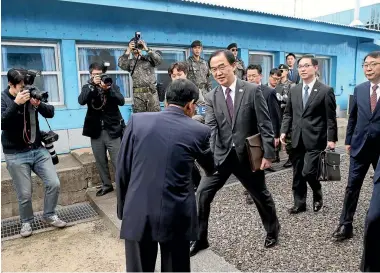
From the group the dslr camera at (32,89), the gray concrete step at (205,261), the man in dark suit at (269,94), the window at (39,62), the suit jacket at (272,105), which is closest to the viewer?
the gray concrete step at (205,261)

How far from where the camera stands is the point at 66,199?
4.86 metres

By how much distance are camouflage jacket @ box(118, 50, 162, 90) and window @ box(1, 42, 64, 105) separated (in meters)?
1.40

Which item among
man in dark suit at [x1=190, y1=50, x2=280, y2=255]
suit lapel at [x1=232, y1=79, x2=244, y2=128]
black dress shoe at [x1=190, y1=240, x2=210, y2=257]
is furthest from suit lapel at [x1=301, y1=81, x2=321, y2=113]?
black dress shoe at [x1=190, y1=240, x2=210, y2=257]

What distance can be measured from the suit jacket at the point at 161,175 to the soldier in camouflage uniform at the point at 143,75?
3356 mm

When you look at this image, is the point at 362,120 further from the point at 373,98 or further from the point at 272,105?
the point at 272,105

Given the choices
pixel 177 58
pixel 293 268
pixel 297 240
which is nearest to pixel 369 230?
pixel 293 268

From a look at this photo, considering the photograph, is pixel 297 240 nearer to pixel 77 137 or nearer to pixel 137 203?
pixel 137 203

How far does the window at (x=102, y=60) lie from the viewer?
595cm

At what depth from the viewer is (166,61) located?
6953mm

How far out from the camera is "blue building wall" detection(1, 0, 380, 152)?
5.26 metres

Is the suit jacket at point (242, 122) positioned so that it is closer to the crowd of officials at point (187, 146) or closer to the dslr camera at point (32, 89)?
the crowd of officials at point (187, 146)

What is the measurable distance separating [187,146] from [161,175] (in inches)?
9.8

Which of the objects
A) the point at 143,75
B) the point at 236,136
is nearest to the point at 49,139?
the point at 143,75

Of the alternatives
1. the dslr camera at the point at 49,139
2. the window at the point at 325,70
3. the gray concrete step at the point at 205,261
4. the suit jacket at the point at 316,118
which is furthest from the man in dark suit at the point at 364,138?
the window at the point at 325,70
